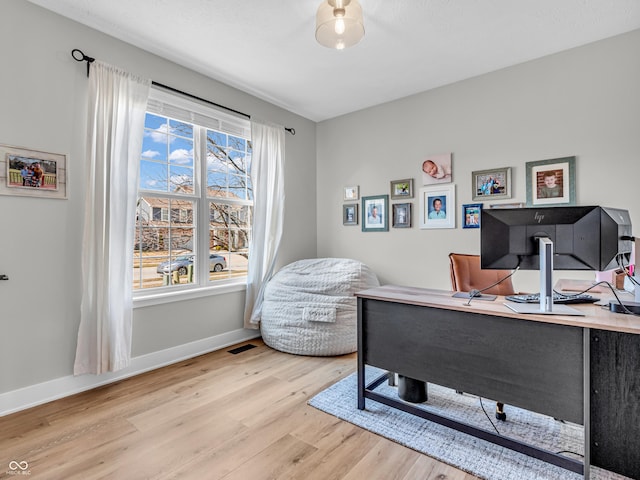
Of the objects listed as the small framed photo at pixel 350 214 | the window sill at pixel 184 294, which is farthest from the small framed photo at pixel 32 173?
the small framed photo at pixel 350 214

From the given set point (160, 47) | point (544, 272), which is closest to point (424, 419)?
point (544, 272)

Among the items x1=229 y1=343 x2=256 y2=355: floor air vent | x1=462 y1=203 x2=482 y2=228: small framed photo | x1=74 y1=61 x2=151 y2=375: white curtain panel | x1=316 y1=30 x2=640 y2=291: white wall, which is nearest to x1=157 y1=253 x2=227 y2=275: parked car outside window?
x1=74 y1=61 x2=151 y2=375: white curtain panel

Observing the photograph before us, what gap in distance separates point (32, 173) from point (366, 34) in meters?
2.58

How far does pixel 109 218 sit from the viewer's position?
2451 millimetres

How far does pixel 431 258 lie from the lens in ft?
11.5

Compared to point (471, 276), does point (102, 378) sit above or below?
below

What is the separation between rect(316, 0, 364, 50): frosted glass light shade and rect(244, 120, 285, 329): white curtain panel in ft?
5.56

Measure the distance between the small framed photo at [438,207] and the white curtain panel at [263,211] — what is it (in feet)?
5.22

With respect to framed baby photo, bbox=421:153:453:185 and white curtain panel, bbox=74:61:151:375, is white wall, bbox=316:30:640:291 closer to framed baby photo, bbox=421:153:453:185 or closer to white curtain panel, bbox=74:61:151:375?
framed baby photo, bbox=421:153:453:185

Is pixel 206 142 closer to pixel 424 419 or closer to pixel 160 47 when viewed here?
pixel 160 47

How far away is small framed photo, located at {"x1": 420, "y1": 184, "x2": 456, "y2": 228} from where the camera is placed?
3344mm

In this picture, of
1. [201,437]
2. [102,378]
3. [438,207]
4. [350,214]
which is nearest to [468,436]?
[201,437]

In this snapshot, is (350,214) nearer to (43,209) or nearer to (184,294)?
(184,294)

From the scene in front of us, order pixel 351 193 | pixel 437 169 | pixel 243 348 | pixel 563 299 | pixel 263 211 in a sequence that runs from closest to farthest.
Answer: pixel 563 299, pixel 243 348, pixel 437 169, pixel 263 211, pixel 351 193
